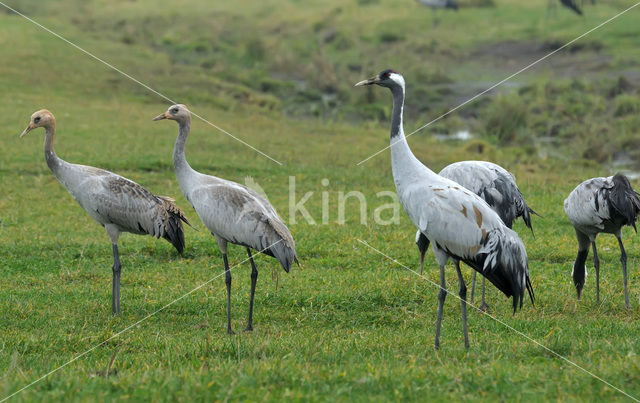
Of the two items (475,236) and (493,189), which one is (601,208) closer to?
(493,189)

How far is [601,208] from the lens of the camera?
8000mm

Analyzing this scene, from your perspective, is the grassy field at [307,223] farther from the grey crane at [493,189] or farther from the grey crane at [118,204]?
the grey crane at [493,189]

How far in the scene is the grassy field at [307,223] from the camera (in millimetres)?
5641

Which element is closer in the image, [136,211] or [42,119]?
[136,211]

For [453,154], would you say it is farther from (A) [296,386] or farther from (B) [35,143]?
(A) [296,386]

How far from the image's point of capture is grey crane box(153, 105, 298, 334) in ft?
25.3

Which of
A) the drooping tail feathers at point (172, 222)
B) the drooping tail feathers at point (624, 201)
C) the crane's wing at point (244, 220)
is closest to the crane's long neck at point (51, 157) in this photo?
the drooping tail feathers at point (172, 222)

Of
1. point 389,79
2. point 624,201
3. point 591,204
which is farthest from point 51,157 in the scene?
point 624,201

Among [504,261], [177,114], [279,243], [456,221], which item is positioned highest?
[177,114]

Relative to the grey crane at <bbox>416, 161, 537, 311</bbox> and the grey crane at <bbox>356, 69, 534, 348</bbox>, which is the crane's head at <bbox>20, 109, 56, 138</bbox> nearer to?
the grey crane at <bbox>416, 161, 537, 311</bbox>

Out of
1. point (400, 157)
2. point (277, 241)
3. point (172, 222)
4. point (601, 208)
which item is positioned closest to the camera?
point (400, 157)

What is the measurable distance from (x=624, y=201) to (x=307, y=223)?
209 inches

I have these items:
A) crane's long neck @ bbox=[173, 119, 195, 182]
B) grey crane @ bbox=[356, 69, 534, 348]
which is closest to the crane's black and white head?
grey crane @ bbox=[356, 69, 534, 348]

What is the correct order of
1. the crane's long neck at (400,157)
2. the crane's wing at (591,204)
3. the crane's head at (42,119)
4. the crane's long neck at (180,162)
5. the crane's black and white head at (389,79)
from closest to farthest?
the crane's long neck at (400,157) → the crane's black and white head at (389,79) → the crane's wing at (591,204) → the crane's long neck at (180,162) → the crane's head at (42,119)
